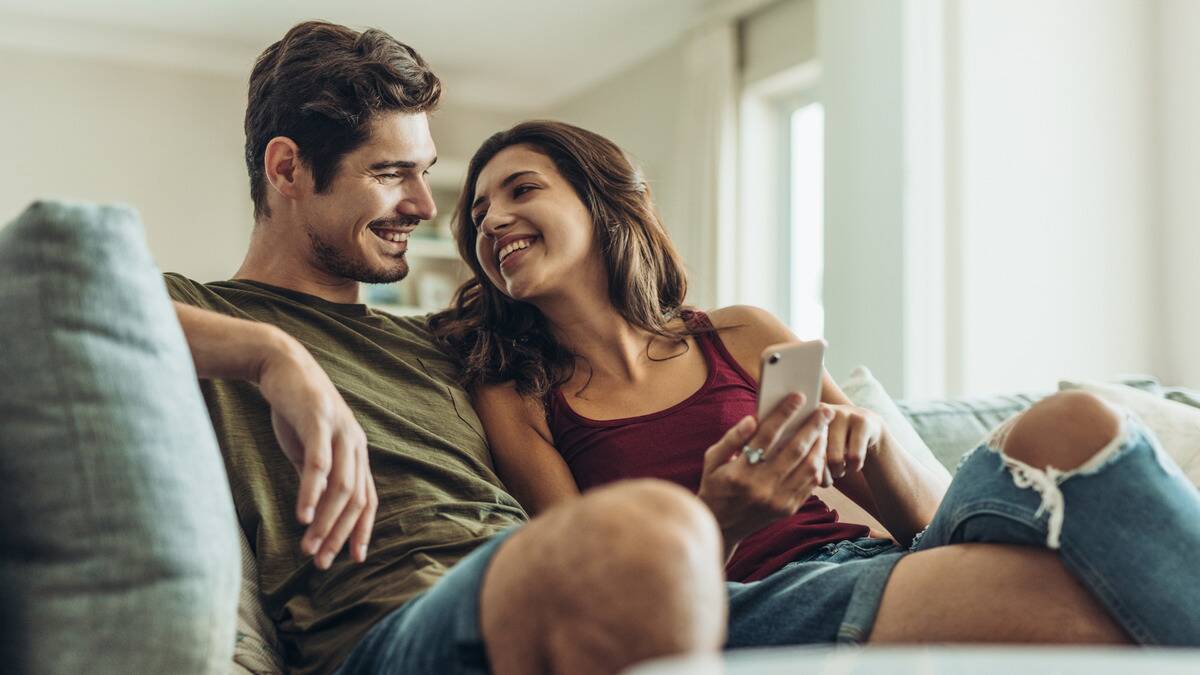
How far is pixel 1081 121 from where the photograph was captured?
412cm

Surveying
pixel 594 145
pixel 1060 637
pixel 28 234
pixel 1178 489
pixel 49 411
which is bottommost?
pixel 1060 637

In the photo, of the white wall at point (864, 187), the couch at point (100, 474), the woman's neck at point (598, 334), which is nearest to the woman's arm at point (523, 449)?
the woman's neck at point (598, 334)

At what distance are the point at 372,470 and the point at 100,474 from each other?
0.50 meters

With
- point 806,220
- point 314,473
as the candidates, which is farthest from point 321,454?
point 806,220

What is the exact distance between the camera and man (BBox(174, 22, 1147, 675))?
0.79 metres

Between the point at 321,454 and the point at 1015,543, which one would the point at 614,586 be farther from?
the point at 1015,543

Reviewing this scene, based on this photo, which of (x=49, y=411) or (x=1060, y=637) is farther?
(x=1060, y=637)

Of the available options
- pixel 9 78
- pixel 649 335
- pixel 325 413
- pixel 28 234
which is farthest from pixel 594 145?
pixel 9 78

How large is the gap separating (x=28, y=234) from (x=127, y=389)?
6.6 inches

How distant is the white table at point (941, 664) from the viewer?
2.02ft

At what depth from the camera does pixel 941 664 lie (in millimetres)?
637

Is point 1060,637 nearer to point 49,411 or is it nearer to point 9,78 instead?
point 49,411

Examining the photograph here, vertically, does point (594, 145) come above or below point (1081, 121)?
below

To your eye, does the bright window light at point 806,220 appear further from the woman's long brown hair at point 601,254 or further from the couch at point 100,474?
the couch at point 100,474
